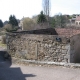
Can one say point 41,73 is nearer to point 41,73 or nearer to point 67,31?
point 41,73

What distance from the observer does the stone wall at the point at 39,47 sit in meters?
Answer: 10.5

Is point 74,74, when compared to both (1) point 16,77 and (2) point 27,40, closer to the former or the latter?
(1) point 16,77

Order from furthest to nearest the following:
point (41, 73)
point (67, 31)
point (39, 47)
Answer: point (67, 31)
point (39, 47)
point (41, 73)

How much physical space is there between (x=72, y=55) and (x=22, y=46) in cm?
341

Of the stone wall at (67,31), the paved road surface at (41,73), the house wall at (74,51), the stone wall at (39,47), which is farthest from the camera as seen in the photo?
the stone wall at (67,31)

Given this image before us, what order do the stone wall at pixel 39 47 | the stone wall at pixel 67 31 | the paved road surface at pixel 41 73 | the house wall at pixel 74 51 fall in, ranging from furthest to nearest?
1. the stone wall at pixel 67 31
2. the house wall at pixel 74 51
3. the stone wall at pixel 39 47
4. the paved road surface at pixel 41 73

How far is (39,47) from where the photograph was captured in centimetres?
1130

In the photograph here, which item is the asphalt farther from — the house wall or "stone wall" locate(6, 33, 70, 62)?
the house wall

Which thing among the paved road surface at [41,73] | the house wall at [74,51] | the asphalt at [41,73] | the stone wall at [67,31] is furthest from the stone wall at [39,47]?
the stone wall at [67,31]

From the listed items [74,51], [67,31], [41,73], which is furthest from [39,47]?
[67,31]

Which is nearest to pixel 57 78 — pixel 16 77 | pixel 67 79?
pixel 67 79

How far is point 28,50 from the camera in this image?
38.8 ft

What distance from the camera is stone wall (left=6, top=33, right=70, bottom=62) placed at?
1050 centimetres

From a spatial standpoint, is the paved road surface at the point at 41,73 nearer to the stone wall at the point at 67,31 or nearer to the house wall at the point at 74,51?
the house wall at the point at 74,51
